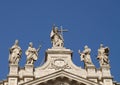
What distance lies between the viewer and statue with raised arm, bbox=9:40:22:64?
96.3 ft

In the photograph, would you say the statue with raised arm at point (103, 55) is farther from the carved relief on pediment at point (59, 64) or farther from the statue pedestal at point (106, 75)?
the carved relief on pediment at point (59, 64)

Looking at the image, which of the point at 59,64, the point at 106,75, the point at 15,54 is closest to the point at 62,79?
the point at 59,64

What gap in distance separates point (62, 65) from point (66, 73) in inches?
53.0

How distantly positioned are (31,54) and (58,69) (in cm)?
198

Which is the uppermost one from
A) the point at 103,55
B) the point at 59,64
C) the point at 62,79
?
the point at 103,55

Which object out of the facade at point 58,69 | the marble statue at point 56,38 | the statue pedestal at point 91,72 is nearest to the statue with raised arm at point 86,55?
the facade at point 58,69

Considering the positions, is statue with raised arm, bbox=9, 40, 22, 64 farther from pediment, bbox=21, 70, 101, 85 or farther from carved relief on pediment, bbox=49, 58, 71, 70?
pediment, bbox=21, 70, 101, 85

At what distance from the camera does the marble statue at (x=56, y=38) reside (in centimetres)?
3123

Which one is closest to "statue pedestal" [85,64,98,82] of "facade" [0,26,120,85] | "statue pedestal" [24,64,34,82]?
"facade" [0,26,120,85]

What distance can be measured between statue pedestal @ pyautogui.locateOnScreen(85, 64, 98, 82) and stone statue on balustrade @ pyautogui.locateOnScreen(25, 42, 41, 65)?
10.5ft

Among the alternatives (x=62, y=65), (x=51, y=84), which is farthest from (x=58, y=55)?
(x=51, y=84)

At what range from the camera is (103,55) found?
1190 inches

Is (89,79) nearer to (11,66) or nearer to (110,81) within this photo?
(110,81)

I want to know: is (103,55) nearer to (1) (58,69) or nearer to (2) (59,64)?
(2) (59,64)
